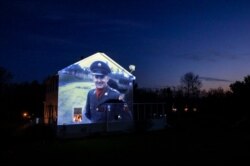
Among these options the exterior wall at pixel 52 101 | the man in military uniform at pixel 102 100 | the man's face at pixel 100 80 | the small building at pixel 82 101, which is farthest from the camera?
the man's face at pixel 100 80

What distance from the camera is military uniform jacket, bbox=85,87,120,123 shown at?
91.0ft

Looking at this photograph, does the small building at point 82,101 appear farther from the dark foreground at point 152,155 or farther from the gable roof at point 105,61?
the dark foreground at point 152,155

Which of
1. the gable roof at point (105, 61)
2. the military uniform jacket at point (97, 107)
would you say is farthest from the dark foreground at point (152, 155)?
the gable roof at point (105, 61)

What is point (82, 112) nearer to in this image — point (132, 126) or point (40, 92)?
point (132, 126)

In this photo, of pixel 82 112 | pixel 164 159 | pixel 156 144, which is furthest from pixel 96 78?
pixel 164 159

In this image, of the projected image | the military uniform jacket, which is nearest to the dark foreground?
the projected image

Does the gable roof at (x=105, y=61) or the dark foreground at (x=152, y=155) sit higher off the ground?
the gable roof at (x=105, y=61)

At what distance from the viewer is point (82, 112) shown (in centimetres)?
2723

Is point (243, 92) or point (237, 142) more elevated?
point (243, 92)

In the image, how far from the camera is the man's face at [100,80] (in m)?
28.5

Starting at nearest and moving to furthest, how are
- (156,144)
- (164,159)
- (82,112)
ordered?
(164,159), (156,144), (82,112)

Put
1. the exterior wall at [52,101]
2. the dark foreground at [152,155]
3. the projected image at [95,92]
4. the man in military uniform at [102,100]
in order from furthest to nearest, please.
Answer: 1. the man in military uniform at [102,100]
2. the exterior wall at [52,101]
3. the projected image at [95,92]
4. the dark foreground at [152,155]

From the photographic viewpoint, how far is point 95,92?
92.7 ft

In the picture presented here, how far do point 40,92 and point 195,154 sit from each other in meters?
39.0
